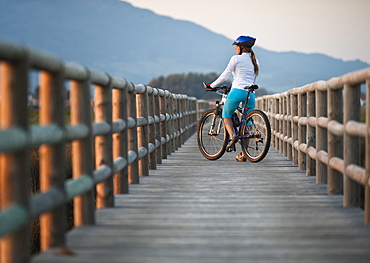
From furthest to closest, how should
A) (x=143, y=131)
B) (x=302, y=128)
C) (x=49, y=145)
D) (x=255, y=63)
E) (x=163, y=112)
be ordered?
1. (x=163, y=112)
2. (x=255, y=63)
3. (x=302, y=128)
4. (x=143, y=131)
5. (x=49, y=145)

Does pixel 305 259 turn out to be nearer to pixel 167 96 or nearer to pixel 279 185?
pixel 279 185

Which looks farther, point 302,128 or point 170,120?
point 170,120

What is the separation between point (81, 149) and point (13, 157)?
4.79ft


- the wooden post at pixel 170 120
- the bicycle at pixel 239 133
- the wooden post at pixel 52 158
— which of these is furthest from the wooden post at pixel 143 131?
the wooden post at pixel 52 158

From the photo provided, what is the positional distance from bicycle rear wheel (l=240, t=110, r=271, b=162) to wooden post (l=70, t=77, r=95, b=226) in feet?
15.0

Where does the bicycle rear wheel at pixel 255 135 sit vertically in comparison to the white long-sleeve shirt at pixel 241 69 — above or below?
below

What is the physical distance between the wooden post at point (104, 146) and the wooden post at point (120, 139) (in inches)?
27.9

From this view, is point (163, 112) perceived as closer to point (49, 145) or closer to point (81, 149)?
point (81, 149)

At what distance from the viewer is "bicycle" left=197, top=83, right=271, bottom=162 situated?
936cm

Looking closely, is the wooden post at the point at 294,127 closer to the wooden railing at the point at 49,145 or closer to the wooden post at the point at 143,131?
the wooden post at the point at 143,131

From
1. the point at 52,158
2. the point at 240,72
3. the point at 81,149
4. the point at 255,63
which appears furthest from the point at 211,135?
the point at 52,158

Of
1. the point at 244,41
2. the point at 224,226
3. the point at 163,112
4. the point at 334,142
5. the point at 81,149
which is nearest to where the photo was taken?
the point at 81,149

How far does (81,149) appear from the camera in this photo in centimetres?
473

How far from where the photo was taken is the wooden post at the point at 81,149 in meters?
4.71
